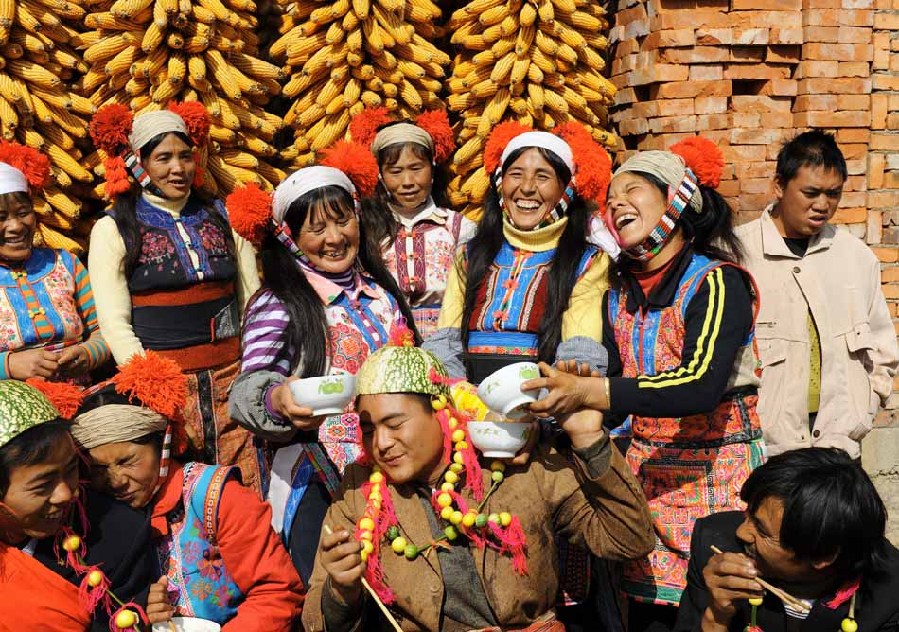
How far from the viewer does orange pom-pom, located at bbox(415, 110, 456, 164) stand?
4.45 metres

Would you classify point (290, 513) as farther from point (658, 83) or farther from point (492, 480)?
point (658, 83)

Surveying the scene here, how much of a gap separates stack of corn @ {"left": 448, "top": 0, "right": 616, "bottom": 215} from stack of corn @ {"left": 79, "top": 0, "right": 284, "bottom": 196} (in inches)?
38.5

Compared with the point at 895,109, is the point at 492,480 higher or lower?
lower

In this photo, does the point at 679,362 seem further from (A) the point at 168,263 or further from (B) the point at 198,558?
(A) the point at 168,263

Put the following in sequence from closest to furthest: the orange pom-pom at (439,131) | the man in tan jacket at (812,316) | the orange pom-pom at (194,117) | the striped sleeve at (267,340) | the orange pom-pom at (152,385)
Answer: the orange pom-pom at (152,385), the striped sleeve at (267,340), the man in tan jacket at (812,316), the orange pom-pom at (194,117), the orange pom-pom at (439,131)

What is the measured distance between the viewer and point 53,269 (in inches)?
154

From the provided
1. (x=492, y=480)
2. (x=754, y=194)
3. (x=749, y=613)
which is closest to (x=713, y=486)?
(x=749, y=613)

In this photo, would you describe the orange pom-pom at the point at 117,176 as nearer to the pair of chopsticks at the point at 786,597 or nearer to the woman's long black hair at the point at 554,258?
the woman's long black hair at the point at 554,258

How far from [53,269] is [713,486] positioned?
2.77 m

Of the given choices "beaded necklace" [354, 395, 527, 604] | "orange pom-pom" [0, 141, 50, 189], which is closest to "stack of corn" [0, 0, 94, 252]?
"orange pom-pom" [0, 141, 50, 189]

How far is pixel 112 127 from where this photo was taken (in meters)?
3.97

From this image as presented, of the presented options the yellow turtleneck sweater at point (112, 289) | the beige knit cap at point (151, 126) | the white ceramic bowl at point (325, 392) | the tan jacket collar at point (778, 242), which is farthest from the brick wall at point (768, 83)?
the white ceramic bowl at point (325, 392)

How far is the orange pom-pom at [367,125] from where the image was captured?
4.32m

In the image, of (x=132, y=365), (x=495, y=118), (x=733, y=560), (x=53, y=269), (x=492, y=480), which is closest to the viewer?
(x=733, y=560)
